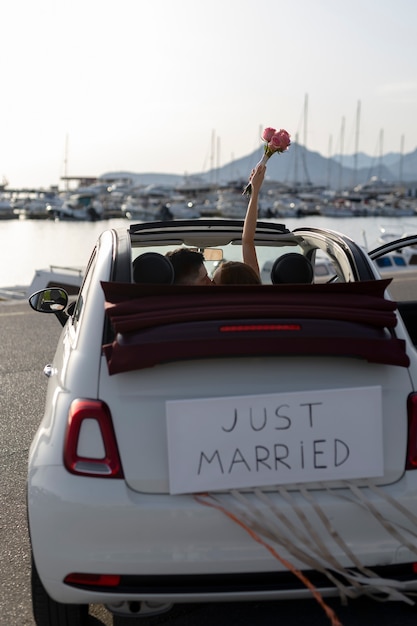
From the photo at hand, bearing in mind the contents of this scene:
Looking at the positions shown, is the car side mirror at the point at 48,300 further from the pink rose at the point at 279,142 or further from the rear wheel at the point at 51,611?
the rear wheel at the point at 51,611

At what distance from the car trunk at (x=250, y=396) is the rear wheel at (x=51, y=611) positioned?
0.60 m

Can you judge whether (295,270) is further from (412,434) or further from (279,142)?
(412,434)

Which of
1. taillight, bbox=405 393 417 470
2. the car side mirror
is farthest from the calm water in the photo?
taillight, bbox=405 393 417 470

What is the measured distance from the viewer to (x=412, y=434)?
310 cm

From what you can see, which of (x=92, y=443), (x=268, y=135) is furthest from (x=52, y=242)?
(x=92, y=443)

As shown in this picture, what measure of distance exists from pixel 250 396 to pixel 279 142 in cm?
186

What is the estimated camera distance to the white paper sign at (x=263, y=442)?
296cm

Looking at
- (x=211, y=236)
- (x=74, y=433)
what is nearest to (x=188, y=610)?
(x=74, y=433)

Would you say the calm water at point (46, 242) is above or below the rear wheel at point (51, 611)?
below

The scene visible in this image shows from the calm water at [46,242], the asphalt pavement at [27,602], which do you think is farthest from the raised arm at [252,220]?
the calm water at [46,242]

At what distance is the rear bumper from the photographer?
2.91 meters

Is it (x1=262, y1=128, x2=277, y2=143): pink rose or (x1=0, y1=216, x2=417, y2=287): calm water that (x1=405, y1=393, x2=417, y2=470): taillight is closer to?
(x1=262, y1=128, x2=277, y2=143): pink rose

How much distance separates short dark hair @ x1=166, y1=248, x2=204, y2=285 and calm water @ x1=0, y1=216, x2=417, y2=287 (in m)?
27.4

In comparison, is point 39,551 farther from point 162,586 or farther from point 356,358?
point 356,358
